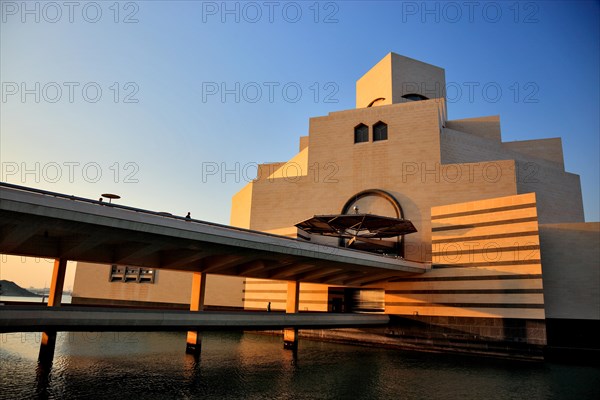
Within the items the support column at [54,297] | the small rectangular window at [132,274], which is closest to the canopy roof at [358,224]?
the support column at [54,297]

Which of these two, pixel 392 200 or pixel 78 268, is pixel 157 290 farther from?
pixel 392 200

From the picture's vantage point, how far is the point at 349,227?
1468 inches

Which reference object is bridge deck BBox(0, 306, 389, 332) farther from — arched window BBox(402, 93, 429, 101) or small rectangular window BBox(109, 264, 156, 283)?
arched window BBox(402, 93, 429, 101)

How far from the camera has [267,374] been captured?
23.2 metres

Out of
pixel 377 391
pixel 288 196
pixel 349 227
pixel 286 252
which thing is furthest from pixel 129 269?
pixel 377 391

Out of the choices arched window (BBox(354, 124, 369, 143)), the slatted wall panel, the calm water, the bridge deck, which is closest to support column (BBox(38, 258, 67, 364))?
the calm water

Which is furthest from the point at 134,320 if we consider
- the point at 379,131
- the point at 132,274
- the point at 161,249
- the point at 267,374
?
the point at 132,274

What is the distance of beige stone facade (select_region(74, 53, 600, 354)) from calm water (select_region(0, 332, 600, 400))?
661 centimetres

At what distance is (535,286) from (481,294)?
3.99 m

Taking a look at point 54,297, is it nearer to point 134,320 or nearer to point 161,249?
point 134,320

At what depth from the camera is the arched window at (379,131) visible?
4656cm

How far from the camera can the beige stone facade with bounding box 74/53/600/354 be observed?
33.9 m

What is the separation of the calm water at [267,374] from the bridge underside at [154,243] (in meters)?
6.11

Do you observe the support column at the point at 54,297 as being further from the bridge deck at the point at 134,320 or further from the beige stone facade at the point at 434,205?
the beige stone facade at the point at 434,205
